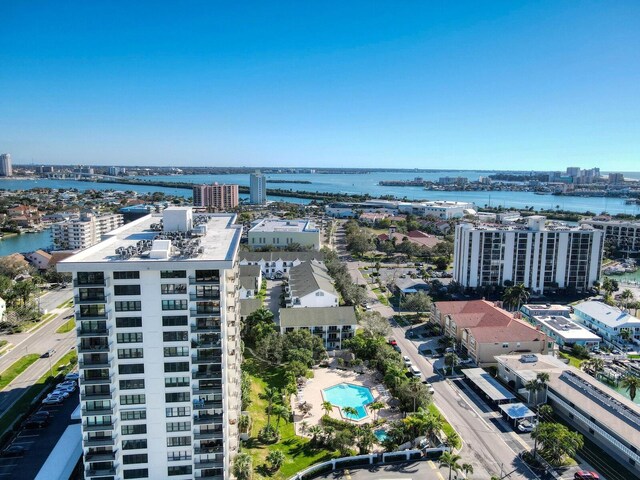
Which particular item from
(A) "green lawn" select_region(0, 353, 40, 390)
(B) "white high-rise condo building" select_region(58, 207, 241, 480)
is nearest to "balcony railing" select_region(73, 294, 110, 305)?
(B) "white high-rise condo building" select_region(58, 207, 241, 480)

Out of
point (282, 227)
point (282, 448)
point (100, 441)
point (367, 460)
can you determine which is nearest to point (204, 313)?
point (100, 441)

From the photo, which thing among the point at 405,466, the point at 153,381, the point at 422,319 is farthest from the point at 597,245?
the point at 153,381

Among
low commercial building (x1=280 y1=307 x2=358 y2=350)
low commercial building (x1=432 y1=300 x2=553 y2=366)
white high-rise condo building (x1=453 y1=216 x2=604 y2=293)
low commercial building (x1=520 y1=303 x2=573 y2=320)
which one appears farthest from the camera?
white high-rise condo building (x1=453 y1=216 x2=604 y2=293)

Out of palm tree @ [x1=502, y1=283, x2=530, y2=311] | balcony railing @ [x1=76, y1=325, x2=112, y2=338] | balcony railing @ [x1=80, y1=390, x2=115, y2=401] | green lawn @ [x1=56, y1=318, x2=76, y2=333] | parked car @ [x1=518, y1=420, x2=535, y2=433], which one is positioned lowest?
parked car @ [x1=518, y1=420, x2=535, y2=433]

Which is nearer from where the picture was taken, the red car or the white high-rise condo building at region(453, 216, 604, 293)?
the red car

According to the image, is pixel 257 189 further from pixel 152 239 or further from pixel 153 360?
pixel 153 360

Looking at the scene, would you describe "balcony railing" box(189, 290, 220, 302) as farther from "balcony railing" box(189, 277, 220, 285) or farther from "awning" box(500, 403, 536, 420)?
"awning" box(500, 403, 536, 420)

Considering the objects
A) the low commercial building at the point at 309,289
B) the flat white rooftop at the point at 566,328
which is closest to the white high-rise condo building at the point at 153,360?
the low commercial building at the point at 309,289

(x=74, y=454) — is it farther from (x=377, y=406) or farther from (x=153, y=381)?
(x=377, y=406)
